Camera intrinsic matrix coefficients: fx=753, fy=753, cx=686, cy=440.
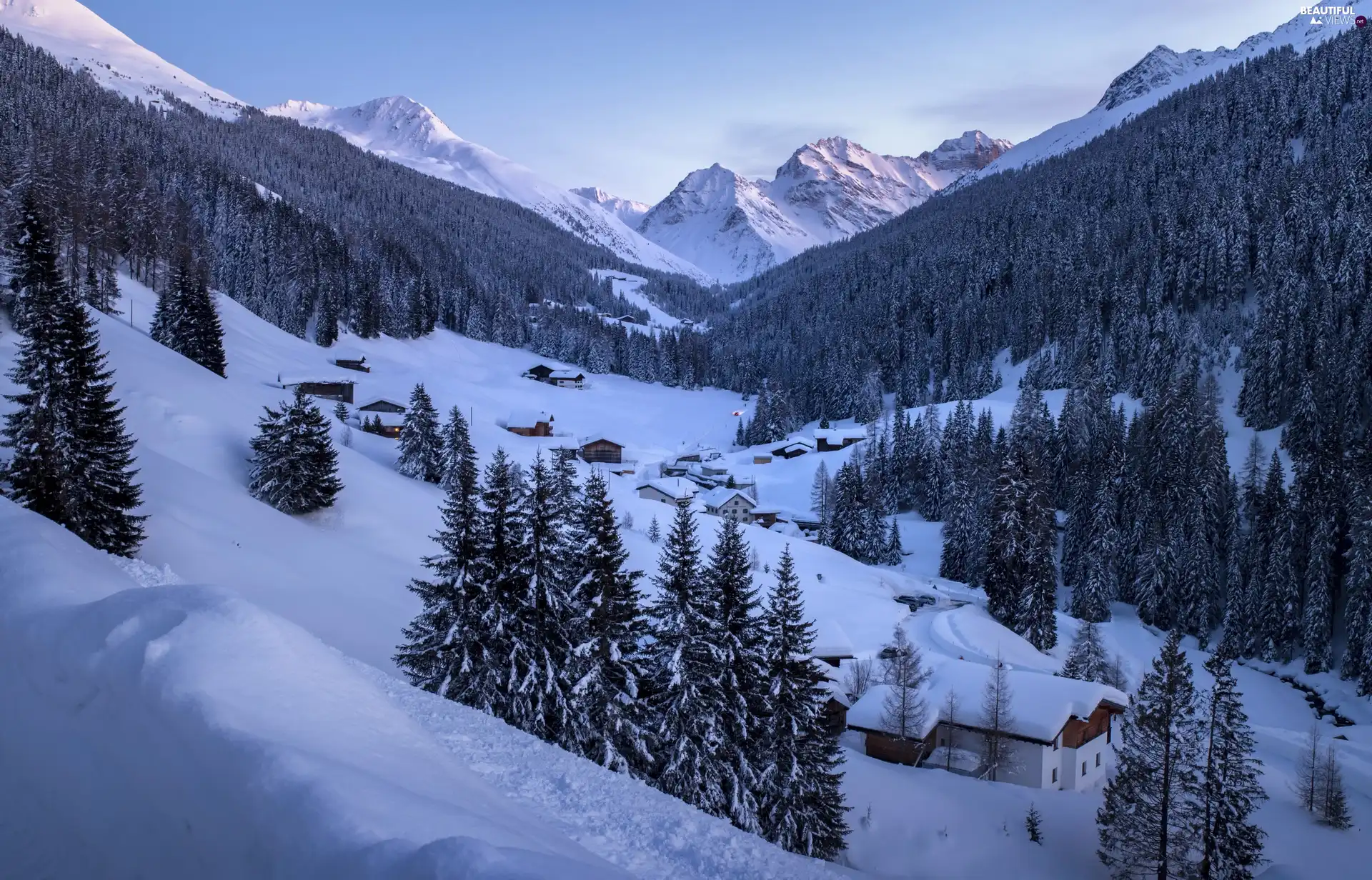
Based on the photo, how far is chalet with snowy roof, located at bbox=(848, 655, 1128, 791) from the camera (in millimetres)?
30875

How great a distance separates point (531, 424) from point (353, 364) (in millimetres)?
23183

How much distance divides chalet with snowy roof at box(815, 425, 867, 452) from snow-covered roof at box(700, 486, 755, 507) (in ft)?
94.2

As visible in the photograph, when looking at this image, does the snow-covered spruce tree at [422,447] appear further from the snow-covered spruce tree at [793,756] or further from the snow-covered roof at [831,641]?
the snow-covered spruce tree at [793,756]

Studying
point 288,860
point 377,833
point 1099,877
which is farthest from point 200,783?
point 1099,877

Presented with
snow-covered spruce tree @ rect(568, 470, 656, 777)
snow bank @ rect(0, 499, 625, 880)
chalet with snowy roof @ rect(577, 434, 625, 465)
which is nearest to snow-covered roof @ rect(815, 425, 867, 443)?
chalet with snowy roof @ rect(577, 434, 625, 465)

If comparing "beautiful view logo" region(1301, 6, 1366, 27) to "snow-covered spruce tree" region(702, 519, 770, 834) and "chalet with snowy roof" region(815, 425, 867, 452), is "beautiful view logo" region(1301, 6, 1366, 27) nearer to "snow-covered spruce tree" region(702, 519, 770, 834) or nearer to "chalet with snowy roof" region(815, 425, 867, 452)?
"chalet with snowy roof" region(815, 425, 867, 452)

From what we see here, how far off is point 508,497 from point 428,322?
10872 centimetres

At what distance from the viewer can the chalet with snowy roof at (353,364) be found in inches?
3593

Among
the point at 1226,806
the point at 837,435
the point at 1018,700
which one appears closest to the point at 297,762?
the point at 1226,806

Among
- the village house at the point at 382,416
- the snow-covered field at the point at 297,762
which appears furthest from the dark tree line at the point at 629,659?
the village house at the point at 382,416

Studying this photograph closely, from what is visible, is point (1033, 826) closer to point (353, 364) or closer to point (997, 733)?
point (997, 733)

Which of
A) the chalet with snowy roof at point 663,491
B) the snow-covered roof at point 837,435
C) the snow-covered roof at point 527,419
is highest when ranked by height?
the snow-covered roof at point 837,435

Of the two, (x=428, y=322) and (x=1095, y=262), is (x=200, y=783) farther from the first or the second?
(x=1095, y=262)

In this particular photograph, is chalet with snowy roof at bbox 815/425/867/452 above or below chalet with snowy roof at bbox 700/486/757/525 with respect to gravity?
above
